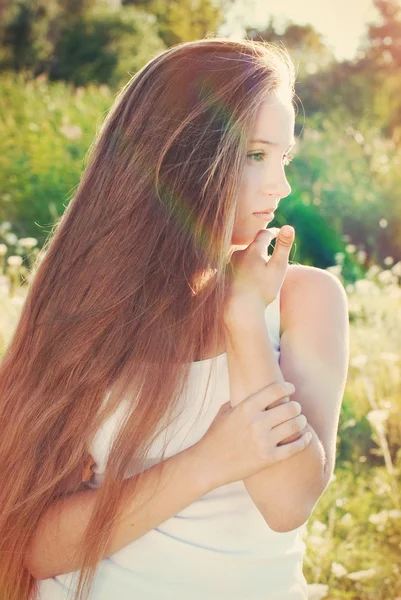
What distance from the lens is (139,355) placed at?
1.80 m

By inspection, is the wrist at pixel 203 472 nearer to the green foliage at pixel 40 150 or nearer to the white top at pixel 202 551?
the white top at pixel 202 551

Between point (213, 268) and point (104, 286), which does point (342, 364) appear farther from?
point (104, 286)

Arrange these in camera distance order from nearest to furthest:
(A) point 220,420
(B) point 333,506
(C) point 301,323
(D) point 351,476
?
1. (A) point 220,420
2. (C) point 301,323
3. (B) point 333,506
4. (D) point 351,476

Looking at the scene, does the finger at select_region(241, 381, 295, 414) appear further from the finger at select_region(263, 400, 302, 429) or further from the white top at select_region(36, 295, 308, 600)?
the white top at select_region(36, 295, 308, 600)

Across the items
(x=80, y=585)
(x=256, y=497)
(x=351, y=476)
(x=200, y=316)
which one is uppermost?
(x=200, y=316)

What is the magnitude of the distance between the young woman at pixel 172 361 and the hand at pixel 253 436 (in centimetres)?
2

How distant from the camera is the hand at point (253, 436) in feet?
5.01

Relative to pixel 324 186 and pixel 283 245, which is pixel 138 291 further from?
pixel 324 186

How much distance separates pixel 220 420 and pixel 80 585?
54 cm

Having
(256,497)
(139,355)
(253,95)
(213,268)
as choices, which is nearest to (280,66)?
(253,95)

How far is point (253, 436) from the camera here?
1.54 meters

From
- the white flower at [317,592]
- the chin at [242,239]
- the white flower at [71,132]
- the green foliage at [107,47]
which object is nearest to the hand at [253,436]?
the chin at [242,239]

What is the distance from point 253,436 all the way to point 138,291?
512 mm

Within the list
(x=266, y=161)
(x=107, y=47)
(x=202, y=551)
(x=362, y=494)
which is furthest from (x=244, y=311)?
(x=107, y=47)
